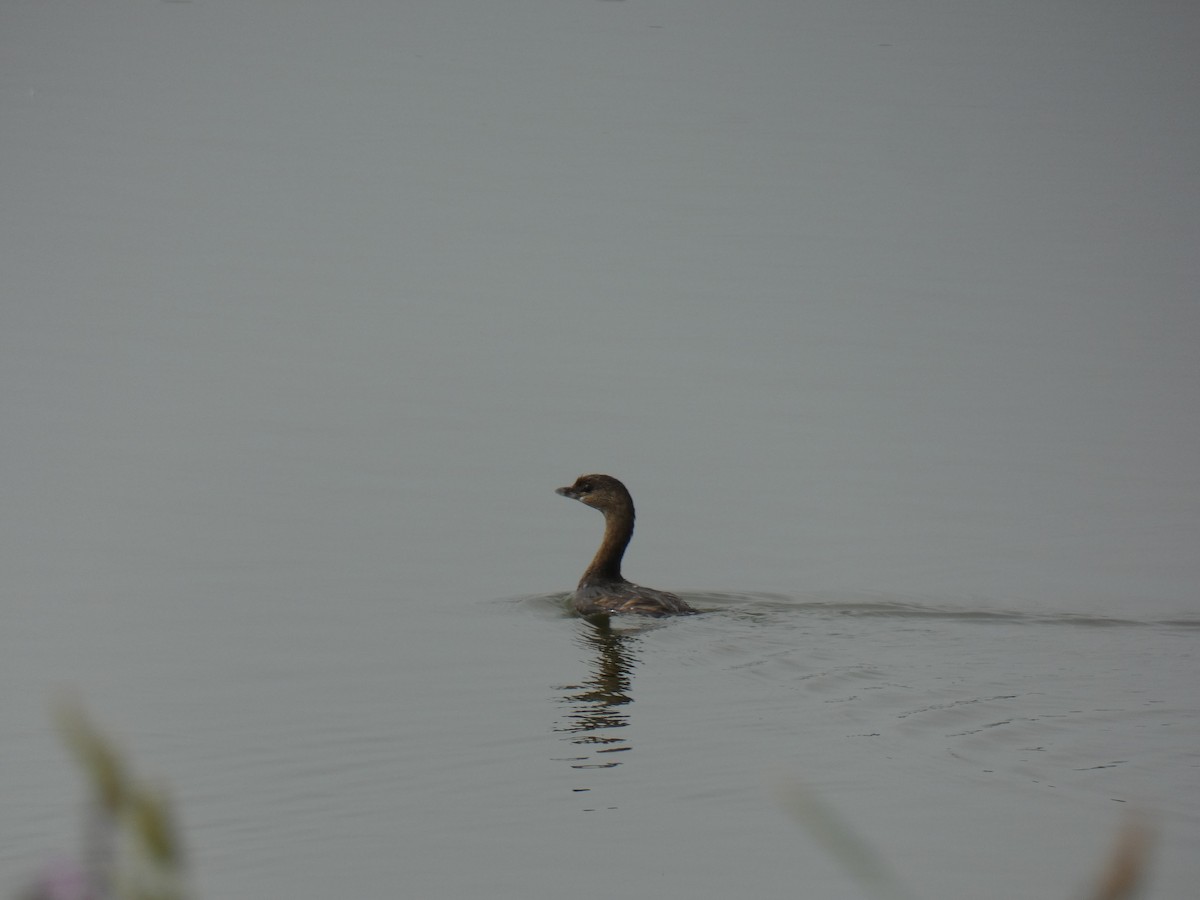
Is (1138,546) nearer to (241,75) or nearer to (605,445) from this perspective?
(605,445)

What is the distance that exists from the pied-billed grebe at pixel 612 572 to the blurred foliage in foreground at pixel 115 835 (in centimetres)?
1040

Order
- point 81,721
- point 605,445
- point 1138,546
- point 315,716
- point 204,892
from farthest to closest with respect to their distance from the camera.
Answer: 1. point 605,445
2. point 1138,546
3. point 315,716
4. point 204,892
5. point 81,721

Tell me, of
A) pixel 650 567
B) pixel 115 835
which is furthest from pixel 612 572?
pixel 115 835

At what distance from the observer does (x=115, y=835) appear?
41.3 inches

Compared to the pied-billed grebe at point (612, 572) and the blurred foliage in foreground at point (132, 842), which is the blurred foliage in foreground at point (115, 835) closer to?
the blurred foliage in foreground at point (132, 842)

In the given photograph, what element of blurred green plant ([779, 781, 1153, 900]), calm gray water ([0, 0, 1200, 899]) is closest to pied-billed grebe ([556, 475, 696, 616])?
calm gray water ([0, 0, 1200, 899])

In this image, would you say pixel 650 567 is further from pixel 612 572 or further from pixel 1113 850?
pixel 1113 850

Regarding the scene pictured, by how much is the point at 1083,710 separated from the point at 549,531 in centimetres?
607

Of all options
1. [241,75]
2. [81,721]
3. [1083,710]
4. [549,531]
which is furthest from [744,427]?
[241,75]

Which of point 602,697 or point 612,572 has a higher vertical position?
point 612,572

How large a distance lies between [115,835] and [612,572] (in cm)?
1136

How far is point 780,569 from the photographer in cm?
1300

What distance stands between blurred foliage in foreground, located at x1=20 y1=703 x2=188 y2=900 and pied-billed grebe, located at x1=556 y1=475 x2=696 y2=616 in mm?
10403

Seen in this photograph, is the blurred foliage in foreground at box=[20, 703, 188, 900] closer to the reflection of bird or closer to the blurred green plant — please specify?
the blurred green plant
